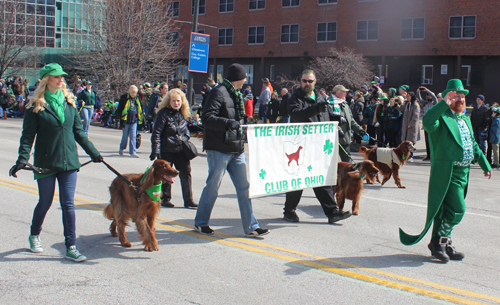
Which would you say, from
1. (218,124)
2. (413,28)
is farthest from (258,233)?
(413,28)

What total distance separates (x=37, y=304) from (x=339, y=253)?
317 centimetres

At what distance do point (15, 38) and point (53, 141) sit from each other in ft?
152

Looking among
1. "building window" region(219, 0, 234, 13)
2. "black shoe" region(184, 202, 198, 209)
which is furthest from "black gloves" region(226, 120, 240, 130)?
"building window" region(219, 0, 234, 13)

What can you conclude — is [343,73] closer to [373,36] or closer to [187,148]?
[373,36]

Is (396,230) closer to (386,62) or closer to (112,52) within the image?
(112,52)

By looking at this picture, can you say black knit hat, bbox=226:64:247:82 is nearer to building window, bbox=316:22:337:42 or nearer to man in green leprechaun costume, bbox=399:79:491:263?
man in green leprechaun costume, bbox=399:79:491:263

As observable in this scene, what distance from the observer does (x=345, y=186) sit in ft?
25.6

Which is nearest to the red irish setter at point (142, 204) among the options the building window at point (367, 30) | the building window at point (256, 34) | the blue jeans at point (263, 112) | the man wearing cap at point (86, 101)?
the man wearing cap at point (86, 101)

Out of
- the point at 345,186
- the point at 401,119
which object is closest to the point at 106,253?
the point at 345,186

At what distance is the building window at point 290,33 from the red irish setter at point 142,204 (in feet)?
134

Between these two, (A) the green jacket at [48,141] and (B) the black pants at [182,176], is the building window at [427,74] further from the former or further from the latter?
(A) the green jacket at [48,141]

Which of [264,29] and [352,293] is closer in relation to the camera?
[352,293]

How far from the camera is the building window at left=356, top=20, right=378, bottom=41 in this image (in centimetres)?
4069

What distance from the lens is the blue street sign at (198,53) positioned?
2216 cm
